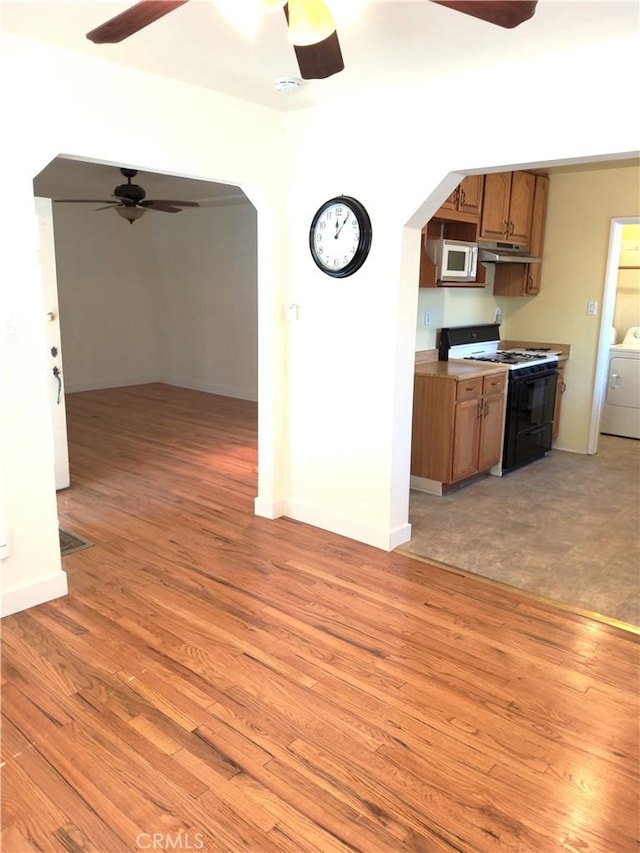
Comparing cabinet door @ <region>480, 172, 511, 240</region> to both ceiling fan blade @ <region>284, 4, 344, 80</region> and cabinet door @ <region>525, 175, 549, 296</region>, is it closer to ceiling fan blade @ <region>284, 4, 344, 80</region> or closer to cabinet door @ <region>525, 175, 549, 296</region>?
cabinet door @ <region>525, 175, 549, 296</region>

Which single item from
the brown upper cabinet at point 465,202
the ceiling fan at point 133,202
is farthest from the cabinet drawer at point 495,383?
the ceiling fan at point 133,202

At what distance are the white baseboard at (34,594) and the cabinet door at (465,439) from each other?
2.65 meters

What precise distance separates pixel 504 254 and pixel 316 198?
2425mm

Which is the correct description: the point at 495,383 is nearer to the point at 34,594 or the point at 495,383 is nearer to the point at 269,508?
the point at 269,508

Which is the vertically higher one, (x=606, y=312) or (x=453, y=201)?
(x=453, y=201)

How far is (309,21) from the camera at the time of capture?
1765 millimetres

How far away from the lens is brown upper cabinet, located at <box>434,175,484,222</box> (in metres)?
4.45

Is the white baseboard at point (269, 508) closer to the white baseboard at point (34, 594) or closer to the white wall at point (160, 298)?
the white baseboard at point (34, 594)

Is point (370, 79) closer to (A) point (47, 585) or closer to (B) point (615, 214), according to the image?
(A) point (47, 585)

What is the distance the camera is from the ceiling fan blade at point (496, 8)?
162cm

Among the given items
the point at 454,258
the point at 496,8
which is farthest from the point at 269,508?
the point at 496,8

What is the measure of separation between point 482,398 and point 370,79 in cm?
236

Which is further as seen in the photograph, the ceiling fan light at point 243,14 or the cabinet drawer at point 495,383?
the cabinet drawer at point 495,383

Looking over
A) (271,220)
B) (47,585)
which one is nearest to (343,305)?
(271,220)
